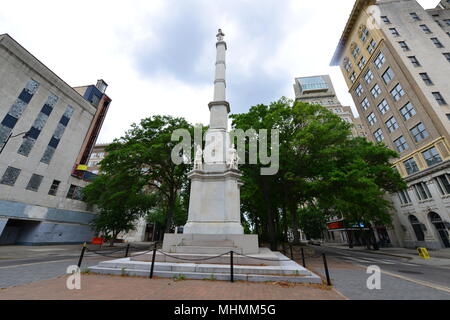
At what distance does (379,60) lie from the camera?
114 feet

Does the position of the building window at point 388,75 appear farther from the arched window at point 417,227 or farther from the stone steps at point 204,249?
the stone steps at point 204,249

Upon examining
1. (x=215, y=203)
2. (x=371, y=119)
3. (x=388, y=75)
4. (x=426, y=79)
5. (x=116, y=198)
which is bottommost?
(x=215, y=203)

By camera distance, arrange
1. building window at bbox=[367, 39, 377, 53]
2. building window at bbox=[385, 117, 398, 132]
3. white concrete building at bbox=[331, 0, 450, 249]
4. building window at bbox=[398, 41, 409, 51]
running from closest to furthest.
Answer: white concrete building at bbox=[331, 0, 450, 249], building window at bbox=[385, 117, 398, 132], building window at bbox=[398, 41, 409, 51], building window at bbox=[367, 39, 377, 53]

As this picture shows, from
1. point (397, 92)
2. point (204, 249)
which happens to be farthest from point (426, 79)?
point (204, 249)

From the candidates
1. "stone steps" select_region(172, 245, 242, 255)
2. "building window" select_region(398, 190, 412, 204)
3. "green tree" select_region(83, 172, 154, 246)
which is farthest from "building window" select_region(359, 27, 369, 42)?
"stone steps" select_region(172, 245, 242, 255)

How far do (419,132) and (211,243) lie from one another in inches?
1334

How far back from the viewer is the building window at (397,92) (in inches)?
1193

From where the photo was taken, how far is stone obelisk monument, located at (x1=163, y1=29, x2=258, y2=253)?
975cm

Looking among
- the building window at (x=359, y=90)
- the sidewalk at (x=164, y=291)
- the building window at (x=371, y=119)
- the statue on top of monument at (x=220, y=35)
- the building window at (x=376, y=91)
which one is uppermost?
the building window at (x=359, y=90)

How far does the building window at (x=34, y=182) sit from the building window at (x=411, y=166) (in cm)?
5227

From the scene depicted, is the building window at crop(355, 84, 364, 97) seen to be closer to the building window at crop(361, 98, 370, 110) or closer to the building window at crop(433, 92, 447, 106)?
the building window at crop(361, 98, 370, 110)

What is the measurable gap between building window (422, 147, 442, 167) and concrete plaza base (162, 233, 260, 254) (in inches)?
1148

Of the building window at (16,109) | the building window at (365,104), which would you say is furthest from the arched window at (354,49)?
the building window at (16,109)

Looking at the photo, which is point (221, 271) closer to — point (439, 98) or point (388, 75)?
point (439, 98)
